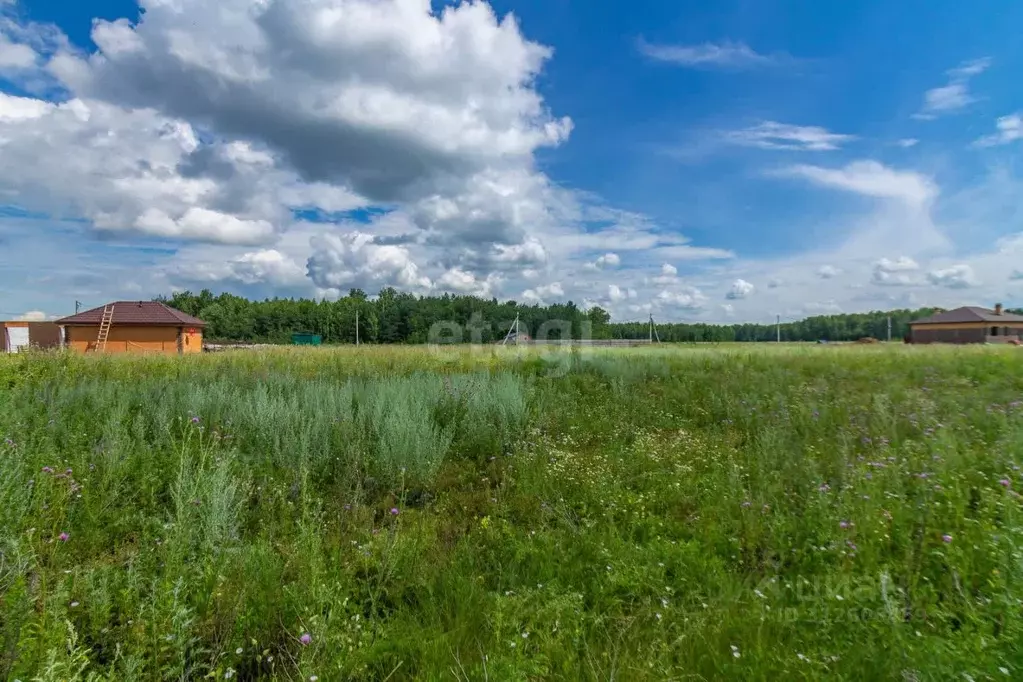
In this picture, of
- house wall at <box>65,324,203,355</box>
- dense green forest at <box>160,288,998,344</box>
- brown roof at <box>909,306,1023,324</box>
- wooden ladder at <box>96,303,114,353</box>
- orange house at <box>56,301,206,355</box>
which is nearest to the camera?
wooden ladder at <box>96,303,114,353</box>

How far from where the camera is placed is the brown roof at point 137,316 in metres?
28.9

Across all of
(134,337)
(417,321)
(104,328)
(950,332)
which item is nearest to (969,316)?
(950,332)

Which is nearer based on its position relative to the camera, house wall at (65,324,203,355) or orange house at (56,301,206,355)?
orange house at (56,301,206,355)

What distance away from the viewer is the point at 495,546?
326 cm

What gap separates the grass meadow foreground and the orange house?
27.9m

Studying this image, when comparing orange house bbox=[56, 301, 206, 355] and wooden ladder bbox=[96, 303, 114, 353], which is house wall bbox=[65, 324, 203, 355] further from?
wooden ladder bbox=[96, 303, 114, 353]

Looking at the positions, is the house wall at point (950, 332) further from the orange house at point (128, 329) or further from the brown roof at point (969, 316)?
the orange house at point (128, 329)

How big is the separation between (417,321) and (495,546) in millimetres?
59565

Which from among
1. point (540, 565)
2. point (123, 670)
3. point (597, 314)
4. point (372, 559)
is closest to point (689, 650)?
point (540, 565)

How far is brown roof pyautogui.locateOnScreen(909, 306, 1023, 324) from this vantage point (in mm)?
42750

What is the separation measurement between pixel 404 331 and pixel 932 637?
65495mm

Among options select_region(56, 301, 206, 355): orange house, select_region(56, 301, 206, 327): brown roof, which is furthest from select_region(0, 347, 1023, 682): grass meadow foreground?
select_region(56, 301, 206, 327): brown roof

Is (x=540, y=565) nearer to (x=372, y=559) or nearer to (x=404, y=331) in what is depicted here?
(x=372, y=559)

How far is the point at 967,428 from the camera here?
17.9ft
